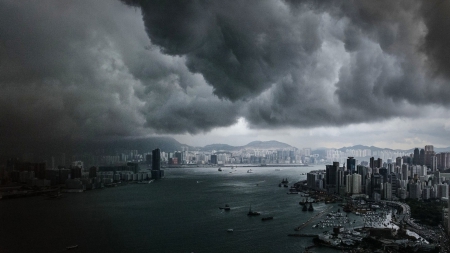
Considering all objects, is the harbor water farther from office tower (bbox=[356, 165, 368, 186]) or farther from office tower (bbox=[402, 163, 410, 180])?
office tower (bbox=[402, 163, 410, 180])

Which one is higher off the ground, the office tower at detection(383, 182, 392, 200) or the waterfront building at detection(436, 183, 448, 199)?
the waterfront building at detection(436, 183, 448, 199)

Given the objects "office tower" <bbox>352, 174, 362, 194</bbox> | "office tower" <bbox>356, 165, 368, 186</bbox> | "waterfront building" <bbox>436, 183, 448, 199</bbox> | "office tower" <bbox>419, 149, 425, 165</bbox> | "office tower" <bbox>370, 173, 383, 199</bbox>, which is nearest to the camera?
"waterfront building" <bbox>436, 183, 448, 199</bbox>

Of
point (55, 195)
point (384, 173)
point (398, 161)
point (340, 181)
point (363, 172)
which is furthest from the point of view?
point (398, 161)

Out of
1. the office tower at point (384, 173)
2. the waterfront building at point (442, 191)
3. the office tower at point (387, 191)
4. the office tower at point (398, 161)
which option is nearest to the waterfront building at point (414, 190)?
the office tower at point (387, 191)

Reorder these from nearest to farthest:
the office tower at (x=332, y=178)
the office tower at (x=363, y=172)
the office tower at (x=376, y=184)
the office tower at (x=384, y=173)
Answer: the office tower at (x=376, y=184), the office tower at (x=384, y=173), the office tower at (x=363, y=172), the office tower at (x=332, y=178)

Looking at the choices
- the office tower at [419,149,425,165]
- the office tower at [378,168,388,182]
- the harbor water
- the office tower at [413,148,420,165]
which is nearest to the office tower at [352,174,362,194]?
the office tower at [378,168,388,182]

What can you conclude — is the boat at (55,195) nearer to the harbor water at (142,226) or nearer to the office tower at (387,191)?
the harbor water at (142,226)

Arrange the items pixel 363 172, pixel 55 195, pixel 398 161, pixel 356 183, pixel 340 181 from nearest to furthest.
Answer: pixel 55 195
pixel 356 183
pixel 340 181
pixel 363 172
pixel 398 161

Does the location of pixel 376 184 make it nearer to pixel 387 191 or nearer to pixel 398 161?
pixel 387 191

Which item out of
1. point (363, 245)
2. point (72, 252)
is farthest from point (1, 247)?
point (363, 245)

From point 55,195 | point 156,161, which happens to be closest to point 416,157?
point 156,161

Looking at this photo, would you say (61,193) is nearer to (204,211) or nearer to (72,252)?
(204,211)
